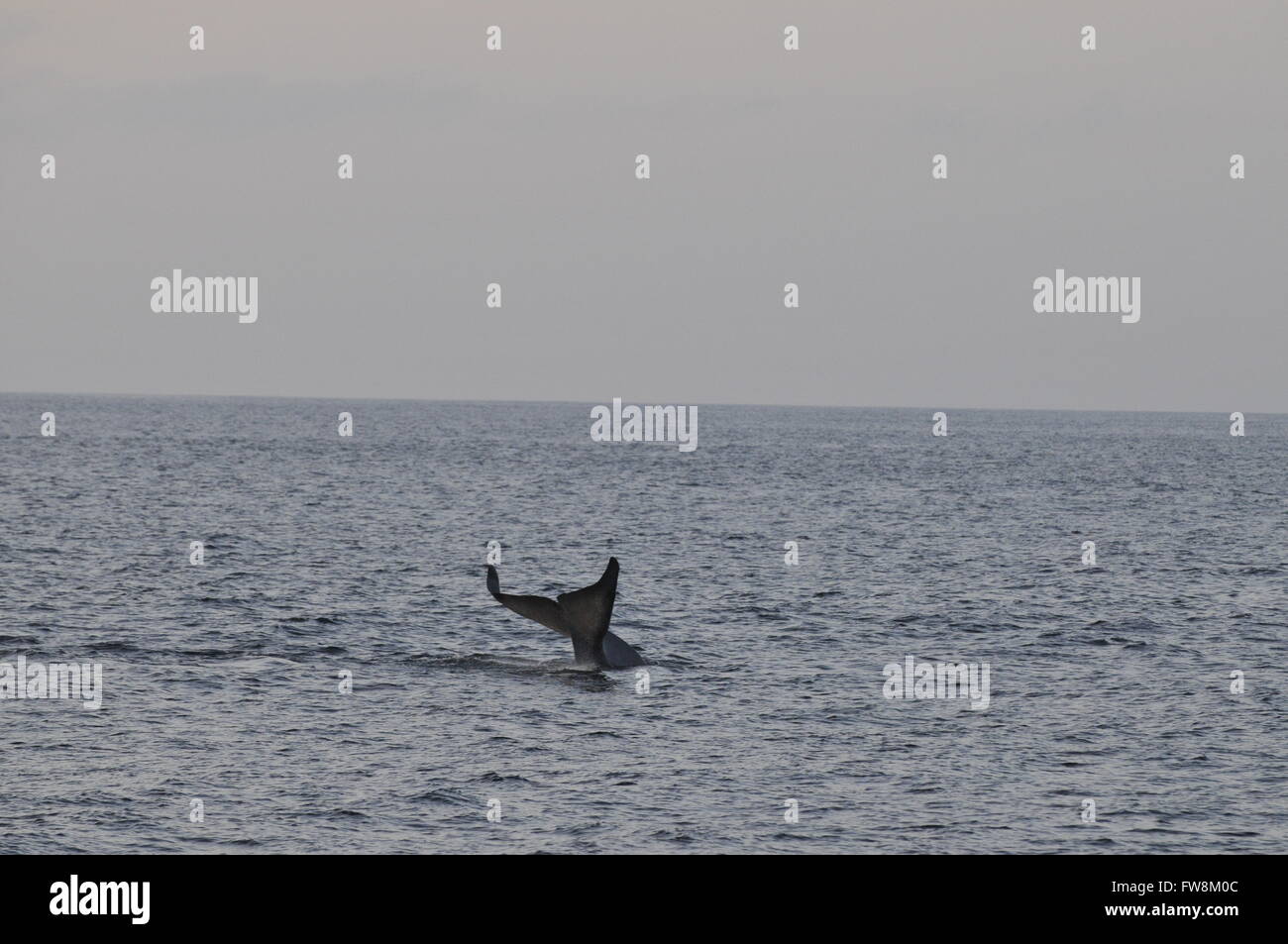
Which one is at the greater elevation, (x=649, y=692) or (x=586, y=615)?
(x=586, y=615)

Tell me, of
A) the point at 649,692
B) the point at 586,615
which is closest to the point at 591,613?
the point at 586,615

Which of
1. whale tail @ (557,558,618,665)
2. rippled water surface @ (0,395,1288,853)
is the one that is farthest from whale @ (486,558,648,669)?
rippled water surface @ (0,395,1288,853)

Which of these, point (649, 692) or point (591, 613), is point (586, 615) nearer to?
point (591, 613)

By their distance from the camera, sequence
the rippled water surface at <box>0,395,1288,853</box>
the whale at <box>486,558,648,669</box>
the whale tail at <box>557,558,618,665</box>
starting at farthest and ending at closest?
the whale tail at <box>557,558,618,665</box>, the whale at <box>486,558,648,669</box>, the rippled water surface at <box>0,395,1288,853</box>

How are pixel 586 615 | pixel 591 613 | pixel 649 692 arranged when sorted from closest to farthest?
1. pixel 591 613
2. pixel 586 615
3. pixel 649 692

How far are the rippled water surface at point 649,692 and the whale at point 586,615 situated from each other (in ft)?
3.73

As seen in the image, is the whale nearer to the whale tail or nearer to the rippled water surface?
the whale tail

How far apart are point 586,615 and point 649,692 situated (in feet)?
7.25

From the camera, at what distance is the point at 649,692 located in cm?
3150

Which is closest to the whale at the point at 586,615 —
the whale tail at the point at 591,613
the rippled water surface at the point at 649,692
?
the whale tail at the point at 591,613

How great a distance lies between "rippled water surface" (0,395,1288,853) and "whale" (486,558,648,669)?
114 cm

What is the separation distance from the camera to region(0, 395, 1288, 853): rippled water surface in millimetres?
22000

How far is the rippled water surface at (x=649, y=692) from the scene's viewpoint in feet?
72.2
